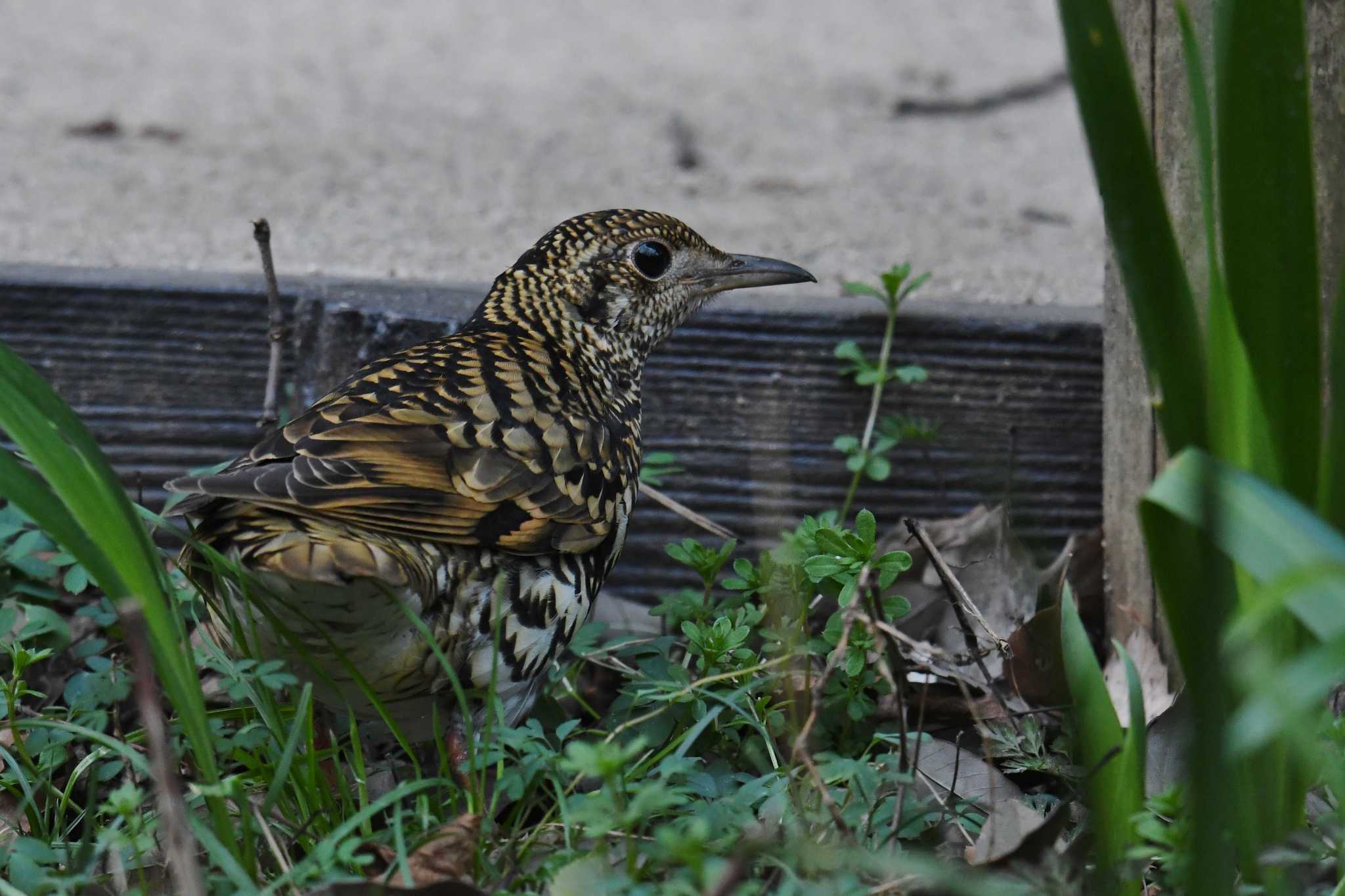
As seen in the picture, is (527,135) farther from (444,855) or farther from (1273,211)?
(1273,211)

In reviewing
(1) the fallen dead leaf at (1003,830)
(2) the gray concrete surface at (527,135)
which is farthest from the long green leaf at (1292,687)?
(2) the gray concrete surface at (527,135)

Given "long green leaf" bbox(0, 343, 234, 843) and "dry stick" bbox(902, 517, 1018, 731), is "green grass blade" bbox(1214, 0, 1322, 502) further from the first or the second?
"long green leaf" bbox(0, 343, 234, 843)

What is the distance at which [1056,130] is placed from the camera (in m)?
5.92

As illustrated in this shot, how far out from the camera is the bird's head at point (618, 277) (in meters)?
A: 3.26

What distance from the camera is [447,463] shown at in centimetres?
255

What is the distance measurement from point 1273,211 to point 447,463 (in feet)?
4.56

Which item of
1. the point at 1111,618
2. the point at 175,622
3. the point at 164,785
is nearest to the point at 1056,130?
the point at 1111,618

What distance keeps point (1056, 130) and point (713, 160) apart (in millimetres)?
1536

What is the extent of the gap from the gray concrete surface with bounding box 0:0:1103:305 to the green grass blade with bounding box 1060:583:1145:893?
1.95 meters

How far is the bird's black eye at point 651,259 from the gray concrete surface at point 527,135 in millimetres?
773

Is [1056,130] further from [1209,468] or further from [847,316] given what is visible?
[1209,468]

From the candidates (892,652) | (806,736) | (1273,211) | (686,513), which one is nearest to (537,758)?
(806,736)

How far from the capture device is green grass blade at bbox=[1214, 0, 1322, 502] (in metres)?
1.83

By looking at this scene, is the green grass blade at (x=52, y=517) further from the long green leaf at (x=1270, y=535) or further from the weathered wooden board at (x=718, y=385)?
the weathered wooden board at (x=718, y=385)
